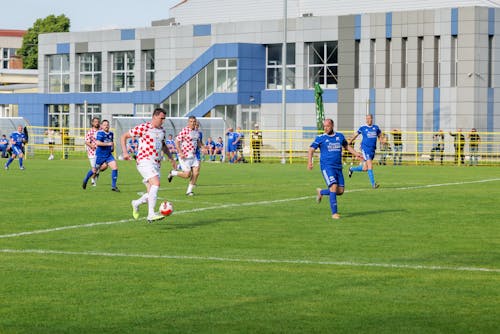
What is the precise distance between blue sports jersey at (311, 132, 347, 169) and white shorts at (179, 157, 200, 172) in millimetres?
6533

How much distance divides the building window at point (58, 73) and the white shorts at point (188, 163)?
61.6m

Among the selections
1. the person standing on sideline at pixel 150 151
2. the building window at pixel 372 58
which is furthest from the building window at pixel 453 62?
the person standing on sideline at pixel 150 151

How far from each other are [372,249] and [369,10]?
64.2 meters

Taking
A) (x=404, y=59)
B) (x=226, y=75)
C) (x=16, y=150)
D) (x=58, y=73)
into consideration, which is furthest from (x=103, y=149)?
(x=58, y=73)

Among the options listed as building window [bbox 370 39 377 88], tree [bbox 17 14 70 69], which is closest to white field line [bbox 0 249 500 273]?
building window [bbox 370 39 377 88]

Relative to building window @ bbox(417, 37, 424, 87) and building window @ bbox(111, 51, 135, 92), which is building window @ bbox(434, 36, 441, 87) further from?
building window @ bbox(111, 51, 135, 92)

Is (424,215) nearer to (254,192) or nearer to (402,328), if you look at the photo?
(254,192)

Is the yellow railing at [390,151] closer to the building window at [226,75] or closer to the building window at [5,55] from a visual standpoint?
the building window at [226,75]

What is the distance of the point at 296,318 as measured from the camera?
27.5ft

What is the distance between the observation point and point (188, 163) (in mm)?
24891

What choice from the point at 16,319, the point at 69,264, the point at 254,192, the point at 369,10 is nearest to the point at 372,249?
the point at 69,264

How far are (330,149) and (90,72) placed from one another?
2628 inches

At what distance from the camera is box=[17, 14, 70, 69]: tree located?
12988 centimetres

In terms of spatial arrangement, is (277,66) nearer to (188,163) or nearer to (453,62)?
(453,62)
